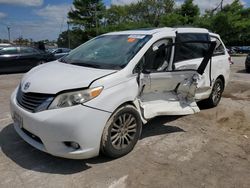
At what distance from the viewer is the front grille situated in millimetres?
3179

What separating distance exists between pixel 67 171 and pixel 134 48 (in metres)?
1.90

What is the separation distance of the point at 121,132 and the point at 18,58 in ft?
35.1

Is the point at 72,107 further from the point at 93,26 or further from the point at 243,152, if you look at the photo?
the point at 93,26

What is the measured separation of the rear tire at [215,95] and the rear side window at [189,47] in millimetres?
979

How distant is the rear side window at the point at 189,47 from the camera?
15.1 ft

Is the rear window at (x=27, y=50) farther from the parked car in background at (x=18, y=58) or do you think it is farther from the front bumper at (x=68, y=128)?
the front bumper at (x=68, y=128)

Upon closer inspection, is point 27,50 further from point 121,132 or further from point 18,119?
point 121,132

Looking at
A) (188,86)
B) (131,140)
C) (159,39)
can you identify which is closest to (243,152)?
(188,86)

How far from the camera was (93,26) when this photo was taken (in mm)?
42719

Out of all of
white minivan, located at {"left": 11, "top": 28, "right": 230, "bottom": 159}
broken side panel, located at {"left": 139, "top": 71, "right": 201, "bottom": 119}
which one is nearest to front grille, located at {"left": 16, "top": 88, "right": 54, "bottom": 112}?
white minivan, located at {"left": 11, "top": 28, "right": 230, "bottom": 159}

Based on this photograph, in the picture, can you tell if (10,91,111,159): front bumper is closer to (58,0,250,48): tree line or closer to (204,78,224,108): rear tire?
(204,78,224,108): rear tire

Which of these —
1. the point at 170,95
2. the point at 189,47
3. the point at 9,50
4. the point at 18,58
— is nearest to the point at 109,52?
the point at 170,95

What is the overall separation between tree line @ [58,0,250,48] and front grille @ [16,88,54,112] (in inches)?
1035

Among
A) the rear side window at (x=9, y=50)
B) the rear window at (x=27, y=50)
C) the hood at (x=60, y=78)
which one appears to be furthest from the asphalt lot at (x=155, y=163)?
the rear window at (x=27, y=50)
